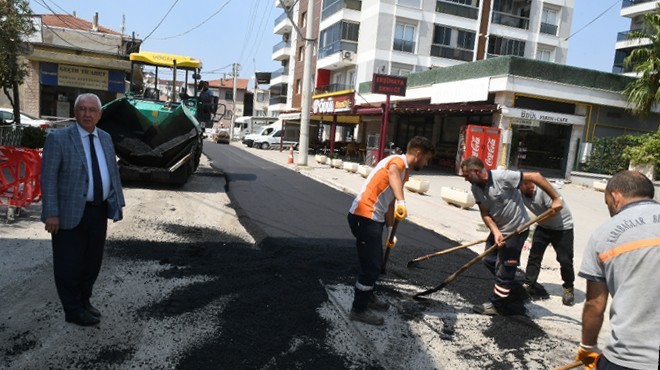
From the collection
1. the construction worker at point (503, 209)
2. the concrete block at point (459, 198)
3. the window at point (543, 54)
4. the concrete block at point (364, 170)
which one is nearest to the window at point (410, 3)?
the window at point (543, 54)

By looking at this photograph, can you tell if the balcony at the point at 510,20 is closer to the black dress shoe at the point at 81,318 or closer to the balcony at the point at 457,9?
the balcony at the point at 457,9

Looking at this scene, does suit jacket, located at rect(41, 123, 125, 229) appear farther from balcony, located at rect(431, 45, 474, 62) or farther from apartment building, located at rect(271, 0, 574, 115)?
balcony, located at rect(431, 45, 474, 62)

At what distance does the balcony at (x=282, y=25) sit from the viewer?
1896 inches

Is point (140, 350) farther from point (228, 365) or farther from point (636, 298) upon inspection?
point (636, 298)

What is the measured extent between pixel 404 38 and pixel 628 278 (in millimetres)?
30632

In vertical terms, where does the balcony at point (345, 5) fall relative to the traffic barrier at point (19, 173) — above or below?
above

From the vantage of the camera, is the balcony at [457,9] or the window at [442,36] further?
the window at [442,36]

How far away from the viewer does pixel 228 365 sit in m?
3.22

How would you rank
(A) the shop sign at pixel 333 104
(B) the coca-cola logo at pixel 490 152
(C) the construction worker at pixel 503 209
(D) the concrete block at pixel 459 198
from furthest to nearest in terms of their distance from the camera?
(A) the shop sign at pixel 333 104 < (B) the coca-cola logo at pixel 490 152 < (D) the concrete block at pixel 459 198 < (C) the construction worker at pixel 503 209

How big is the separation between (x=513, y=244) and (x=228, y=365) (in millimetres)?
2803

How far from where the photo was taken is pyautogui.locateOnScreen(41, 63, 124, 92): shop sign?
25.0 meters

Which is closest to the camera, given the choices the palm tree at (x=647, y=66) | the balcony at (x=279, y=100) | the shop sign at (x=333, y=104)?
the palm tree at (x=647, y=66)

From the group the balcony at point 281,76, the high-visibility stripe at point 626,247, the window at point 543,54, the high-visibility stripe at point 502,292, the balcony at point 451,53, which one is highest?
the window at point 543,54

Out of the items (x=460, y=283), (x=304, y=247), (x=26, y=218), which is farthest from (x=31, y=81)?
(x=460, y=283)
